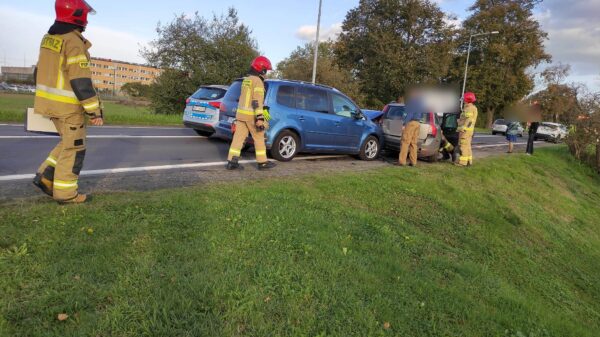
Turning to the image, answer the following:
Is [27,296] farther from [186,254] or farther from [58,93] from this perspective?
[58,93]

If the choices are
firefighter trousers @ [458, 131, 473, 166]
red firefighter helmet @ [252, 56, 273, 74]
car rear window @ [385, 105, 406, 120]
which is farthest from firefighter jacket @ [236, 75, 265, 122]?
firefighter trousers @ [458, 131, 473, 166]

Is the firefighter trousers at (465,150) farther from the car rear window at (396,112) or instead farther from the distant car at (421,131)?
Result: the car rear window at (396,112)

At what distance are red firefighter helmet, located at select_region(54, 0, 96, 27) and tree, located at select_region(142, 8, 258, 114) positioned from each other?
1845 cm

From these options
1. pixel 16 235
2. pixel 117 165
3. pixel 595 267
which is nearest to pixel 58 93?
pixel 16 235

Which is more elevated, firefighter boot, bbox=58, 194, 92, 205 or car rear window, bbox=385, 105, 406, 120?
car rear window, bbox=385, 105, 406, 120

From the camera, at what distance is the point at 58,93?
397 centimetres

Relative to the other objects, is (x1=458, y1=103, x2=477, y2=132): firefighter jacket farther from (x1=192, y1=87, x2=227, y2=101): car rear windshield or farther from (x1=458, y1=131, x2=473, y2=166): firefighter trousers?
(x1=192, y1=87, x2=227, y2=101): car rear windshield

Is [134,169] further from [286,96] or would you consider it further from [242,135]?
[286,96]

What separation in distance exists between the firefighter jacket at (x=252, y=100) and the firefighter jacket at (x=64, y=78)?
Answer: 9.52 ft

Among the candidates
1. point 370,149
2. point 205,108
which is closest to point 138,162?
point 205,108

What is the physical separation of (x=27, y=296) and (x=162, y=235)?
1169 mm

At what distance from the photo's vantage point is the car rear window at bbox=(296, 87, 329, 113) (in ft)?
28.2

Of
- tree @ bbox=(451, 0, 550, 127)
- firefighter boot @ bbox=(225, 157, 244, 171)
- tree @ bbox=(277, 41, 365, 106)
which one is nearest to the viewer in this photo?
firefighter boot @ bbox=(225, 157, 244, 171)

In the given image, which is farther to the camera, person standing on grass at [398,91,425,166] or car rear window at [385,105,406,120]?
car rear window at [385,105,406,120]
